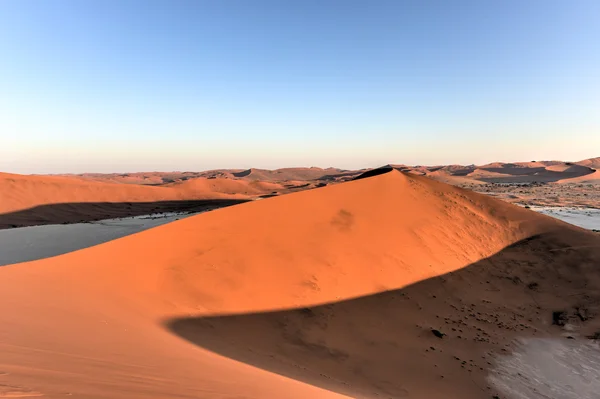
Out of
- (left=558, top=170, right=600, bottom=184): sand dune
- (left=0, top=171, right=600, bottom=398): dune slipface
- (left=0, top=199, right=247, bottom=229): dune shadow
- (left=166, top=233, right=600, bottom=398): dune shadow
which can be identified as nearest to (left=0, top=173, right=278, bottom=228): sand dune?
(left=0, top=199, right=247, bottom=229): dune shadow

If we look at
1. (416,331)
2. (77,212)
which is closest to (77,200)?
(77,212)

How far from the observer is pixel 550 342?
28.6ft

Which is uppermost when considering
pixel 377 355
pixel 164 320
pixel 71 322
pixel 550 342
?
pixel 71 322

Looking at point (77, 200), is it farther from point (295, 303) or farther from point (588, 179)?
point (588, 179)

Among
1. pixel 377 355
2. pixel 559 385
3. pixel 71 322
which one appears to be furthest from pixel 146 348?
pixel 559 385

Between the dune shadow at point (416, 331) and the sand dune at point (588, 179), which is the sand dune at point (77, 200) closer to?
the dune shadow at point (416, 331)

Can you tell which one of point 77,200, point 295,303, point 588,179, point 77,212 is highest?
point 77,200

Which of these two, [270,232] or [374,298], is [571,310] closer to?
[374,298]

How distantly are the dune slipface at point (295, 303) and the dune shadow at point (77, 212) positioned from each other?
24064mm

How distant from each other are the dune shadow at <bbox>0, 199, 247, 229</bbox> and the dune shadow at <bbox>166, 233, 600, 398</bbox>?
1088 inches

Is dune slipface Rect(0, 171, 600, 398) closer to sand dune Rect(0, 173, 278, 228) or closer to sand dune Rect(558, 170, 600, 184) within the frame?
sand dune Rect(0, 173, 278, 228)

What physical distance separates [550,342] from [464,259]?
4.82m

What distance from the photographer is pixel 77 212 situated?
3250 centimetres

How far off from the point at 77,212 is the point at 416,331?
114 ft
